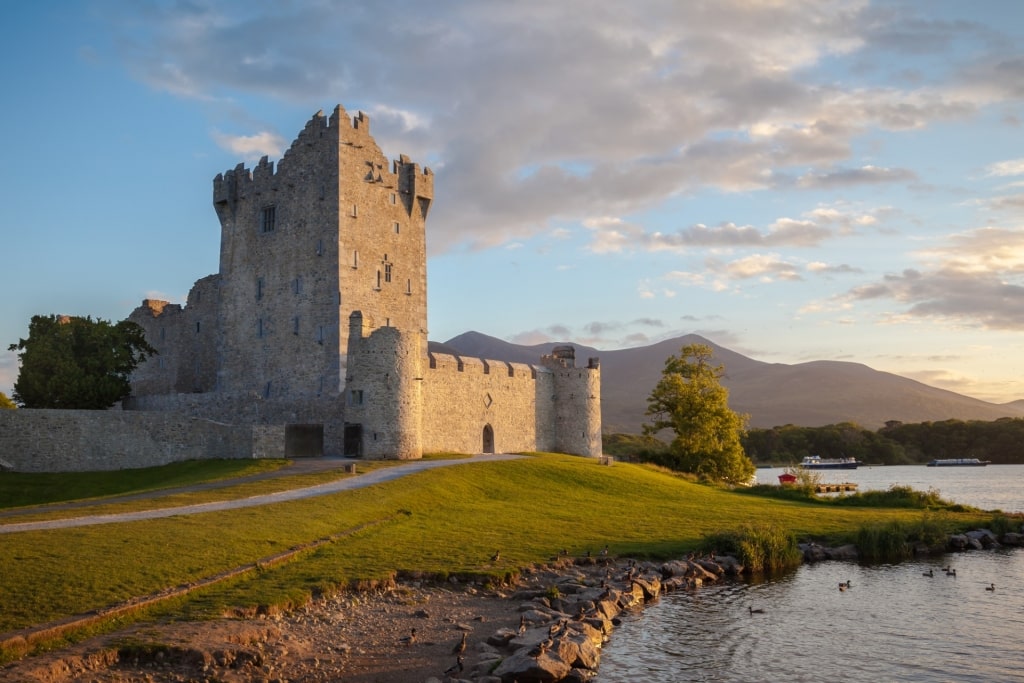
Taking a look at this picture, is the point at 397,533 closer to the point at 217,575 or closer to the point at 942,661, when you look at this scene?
the point at 217,575

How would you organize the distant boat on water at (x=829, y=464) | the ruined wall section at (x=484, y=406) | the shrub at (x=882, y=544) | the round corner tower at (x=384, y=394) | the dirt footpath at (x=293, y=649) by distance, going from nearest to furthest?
1. the dirt footpath at (x=293, y=649)
2. the shrub at (x=882, y=544)
3. the round corner tower at (x=384, y=394)
4. the ruined wall section at (x=484, y=406)
5. the distant boat on water at (x=829, y=464)

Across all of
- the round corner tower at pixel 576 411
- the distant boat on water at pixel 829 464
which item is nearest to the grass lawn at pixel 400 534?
the round corner tower at pixel 576 411

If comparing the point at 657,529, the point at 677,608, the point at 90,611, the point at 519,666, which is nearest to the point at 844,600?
the point at 677,608

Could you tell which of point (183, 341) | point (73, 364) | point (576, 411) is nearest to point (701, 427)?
point (576, 411)

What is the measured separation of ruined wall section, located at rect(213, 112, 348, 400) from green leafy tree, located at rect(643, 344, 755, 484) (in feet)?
80.9

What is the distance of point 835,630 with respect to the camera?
62.9 ft

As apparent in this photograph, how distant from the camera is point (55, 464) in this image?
129ft

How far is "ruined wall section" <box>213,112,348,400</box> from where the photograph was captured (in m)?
48.6

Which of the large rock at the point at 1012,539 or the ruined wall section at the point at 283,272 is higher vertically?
the ruined wall section at the point at 283,272

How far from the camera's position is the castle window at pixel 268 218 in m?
51.6

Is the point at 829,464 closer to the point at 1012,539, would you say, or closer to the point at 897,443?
the point at 897,443

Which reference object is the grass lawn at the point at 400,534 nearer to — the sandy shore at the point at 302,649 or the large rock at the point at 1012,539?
the sandy shore at the point at 302,649

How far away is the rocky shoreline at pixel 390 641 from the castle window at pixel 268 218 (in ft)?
117

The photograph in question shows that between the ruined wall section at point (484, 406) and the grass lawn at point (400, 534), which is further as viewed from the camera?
the ruined wall section at point (484, 406)
